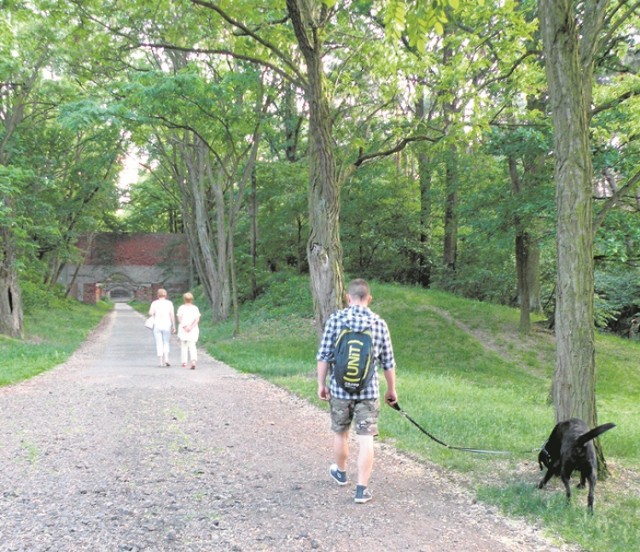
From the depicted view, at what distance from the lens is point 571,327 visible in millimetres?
5246

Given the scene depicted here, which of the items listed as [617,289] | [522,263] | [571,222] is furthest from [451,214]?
[571,222]

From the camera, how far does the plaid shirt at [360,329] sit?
4500mm

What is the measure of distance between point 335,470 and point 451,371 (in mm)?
11504

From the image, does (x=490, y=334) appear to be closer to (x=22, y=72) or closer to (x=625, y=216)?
(x=625, y=216)

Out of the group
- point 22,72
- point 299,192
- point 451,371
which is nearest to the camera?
point 451,371

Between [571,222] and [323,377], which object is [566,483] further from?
[571,222]

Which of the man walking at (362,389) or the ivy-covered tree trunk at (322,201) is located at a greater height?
the ivy-covered tree trunk at (322,201)

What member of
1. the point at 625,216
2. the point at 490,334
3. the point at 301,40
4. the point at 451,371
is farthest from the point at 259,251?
the point at 301,40

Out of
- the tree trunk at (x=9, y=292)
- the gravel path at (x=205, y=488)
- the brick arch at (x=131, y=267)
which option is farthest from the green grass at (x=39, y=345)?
the brick arch at (x=131, y=267)

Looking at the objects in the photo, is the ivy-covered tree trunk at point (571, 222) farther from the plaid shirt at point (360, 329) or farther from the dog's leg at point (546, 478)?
the plaid shirt at point (360, 329)

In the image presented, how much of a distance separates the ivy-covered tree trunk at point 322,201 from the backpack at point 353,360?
583 cm

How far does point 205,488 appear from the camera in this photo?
15.8 ft

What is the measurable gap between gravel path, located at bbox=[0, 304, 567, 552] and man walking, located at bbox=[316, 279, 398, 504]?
40 cm

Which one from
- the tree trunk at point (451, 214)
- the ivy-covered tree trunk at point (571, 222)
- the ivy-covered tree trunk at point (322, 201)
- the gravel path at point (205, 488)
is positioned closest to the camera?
the gravel path at point (205, 488)
